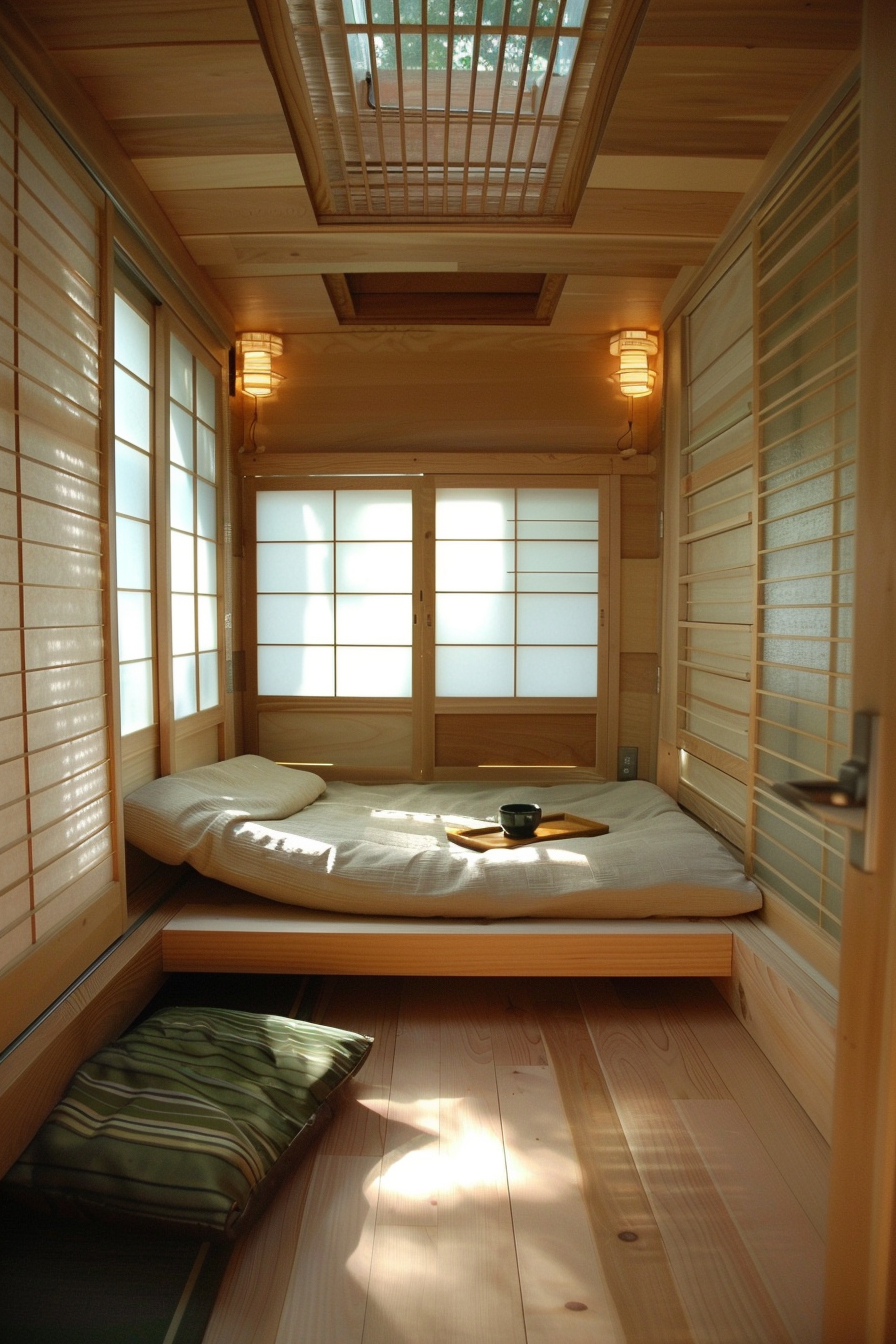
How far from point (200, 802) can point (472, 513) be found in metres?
2.11

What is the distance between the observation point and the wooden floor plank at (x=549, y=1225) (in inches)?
56.9

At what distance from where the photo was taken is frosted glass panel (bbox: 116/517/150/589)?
108 inches

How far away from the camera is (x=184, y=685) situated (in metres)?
3.44

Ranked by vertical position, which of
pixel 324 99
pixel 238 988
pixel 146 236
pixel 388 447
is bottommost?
pixel 238 988

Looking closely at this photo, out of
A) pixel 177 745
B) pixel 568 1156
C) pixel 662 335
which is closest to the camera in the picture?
pixel 568 1156

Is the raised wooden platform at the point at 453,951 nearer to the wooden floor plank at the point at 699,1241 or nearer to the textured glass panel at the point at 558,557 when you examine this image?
the wooden floor plank at the point at 699,1241

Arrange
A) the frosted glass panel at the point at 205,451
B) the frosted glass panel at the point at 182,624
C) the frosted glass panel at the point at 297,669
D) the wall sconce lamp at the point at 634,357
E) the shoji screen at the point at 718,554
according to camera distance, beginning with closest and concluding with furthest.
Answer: the shoji screen at the point at 718,554, the frosted glass panel at the point at 182,624, the frosted glass panel at the point at 205,451, the wall sconce lamp at the point at 634,357, the frosted glass panel at the point at 297,669

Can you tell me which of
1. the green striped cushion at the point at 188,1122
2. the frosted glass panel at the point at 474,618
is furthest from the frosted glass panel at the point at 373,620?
the green striped cushion at the point at 188,1122

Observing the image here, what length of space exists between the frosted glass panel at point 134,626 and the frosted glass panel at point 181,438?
644 millimetres

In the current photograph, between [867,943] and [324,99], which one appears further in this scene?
[324,99]

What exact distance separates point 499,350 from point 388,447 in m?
0.70

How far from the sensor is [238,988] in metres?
2.79

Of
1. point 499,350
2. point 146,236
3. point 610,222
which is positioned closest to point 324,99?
point 146,236

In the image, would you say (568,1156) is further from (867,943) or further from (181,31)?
(181,31)
